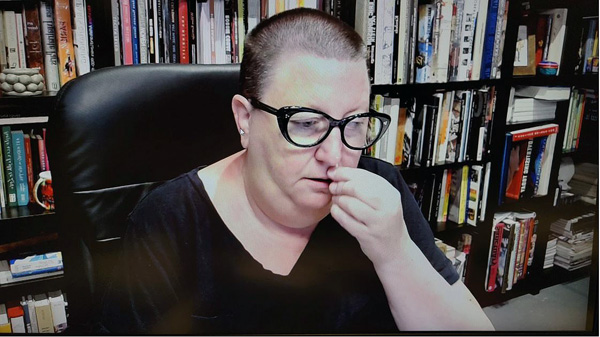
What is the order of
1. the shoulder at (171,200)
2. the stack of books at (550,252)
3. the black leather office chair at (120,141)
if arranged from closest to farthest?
the black leather office chair at (120,141), the shoulder at (171,200), the stack of books at (550,252)

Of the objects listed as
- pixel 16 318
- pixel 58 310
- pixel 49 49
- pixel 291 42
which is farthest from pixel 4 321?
pixel 291 42

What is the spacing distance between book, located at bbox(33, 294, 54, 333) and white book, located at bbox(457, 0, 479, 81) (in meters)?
1.34

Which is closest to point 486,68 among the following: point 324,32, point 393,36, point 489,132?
point 489,132

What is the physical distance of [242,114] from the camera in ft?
3.82

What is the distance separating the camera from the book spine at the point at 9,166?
1185 millimetres

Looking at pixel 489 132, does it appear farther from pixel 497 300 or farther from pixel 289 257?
pixel 289 257

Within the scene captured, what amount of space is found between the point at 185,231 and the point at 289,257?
0.91 ft

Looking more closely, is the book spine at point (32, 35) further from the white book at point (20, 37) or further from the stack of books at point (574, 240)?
the stack of books at point (574, 240)

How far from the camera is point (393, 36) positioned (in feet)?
4.56

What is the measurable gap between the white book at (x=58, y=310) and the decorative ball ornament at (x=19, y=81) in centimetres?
52

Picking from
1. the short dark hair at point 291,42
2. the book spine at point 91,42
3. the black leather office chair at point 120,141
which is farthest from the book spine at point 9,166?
the short dark hair at point 291,42

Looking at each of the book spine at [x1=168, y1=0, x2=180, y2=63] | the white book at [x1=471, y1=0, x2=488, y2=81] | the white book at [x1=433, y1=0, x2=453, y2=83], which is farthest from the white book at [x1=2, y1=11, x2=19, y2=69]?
the white book at [x1=471, y1=0, x2=488, y2=81]

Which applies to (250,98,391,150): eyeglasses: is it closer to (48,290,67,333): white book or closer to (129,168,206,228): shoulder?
(129,168,206,228): shoulder

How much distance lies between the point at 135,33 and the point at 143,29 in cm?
2
